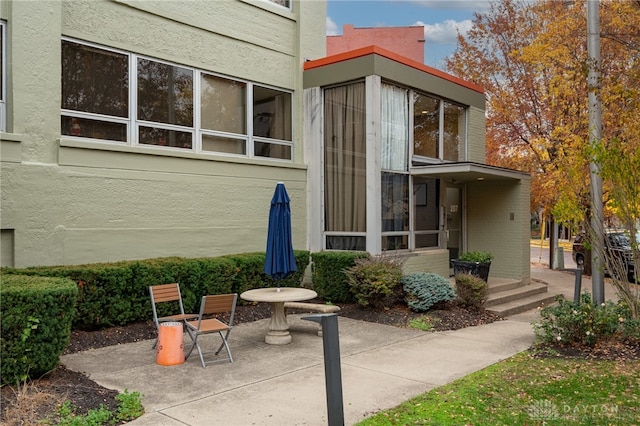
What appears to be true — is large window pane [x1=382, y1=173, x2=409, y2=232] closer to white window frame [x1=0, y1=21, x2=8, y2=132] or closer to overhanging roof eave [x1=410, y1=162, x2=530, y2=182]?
overhanging roof eave [x1=410, y1=162, x2=530, y2=182]

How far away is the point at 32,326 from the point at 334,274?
6395 mm

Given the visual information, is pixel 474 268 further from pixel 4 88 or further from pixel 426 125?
pixel 4 88

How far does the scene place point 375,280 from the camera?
9820 millimetres

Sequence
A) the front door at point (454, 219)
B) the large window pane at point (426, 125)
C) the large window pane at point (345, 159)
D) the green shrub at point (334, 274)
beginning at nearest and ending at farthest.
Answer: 1. the green shrub at point (334, 274)
2. the large window pane at point (345, 159)
3. the large window pane at point (426, 125)
4. the front door at point (454, 219)

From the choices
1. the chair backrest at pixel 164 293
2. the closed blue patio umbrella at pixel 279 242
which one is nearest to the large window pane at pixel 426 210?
the closed blue patio umbrella at pixel 279 242

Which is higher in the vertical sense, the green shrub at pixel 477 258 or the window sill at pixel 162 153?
the window sill at pixel 162 153

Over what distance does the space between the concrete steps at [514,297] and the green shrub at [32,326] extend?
800 cm

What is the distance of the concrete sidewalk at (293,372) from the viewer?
16.3 feet

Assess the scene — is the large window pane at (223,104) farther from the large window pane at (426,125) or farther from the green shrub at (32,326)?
the green shrub at (32,326)

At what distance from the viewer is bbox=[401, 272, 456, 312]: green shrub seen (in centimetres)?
975

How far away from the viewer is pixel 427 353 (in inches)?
288

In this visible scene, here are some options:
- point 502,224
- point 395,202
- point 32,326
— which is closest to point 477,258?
point 395,202

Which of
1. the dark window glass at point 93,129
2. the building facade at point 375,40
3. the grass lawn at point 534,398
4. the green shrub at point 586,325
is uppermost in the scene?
the building facade at point 375,40

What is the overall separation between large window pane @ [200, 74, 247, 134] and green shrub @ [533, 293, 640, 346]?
7.27 m
